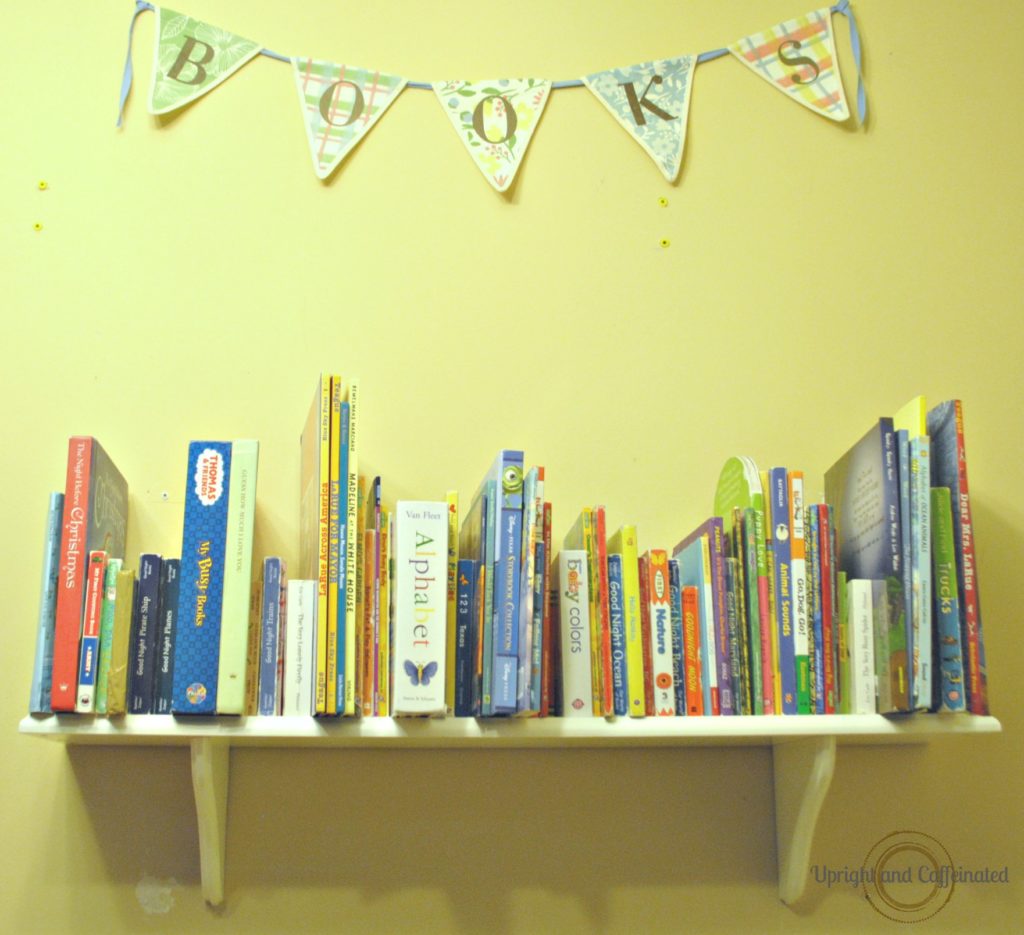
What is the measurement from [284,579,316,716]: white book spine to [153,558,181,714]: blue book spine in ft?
0.38

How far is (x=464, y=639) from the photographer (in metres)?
1.23

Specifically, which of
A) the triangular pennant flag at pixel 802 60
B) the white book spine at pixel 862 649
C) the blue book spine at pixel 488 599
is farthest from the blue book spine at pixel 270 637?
the triangular pennant flag at pixel 802 60

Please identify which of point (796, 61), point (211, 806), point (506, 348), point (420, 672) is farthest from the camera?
point (796, 61)

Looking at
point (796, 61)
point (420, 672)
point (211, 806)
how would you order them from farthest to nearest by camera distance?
point (796, 61)
point (211, 806)
point (420, 672)

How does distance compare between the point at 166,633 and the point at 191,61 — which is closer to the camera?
the point at 166,633

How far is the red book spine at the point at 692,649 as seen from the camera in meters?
1.25

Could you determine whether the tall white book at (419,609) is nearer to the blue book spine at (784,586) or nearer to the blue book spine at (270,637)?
the blue book spine at (270,637)

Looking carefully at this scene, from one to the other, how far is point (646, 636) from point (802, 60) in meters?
0.87

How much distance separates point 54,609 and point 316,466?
296 millimetres

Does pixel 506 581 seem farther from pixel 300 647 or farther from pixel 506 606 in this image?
pixel 300 647

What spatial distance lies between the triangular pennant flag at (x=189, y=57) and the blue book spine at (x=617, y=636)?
86 centimetres

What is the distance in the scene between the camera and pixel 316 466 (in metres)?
1.22

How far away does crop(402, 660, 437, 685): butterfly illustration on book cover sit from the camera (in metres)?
1.16

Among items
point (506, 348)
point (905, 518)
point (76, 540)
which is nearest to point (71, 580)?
point (76, 540)
